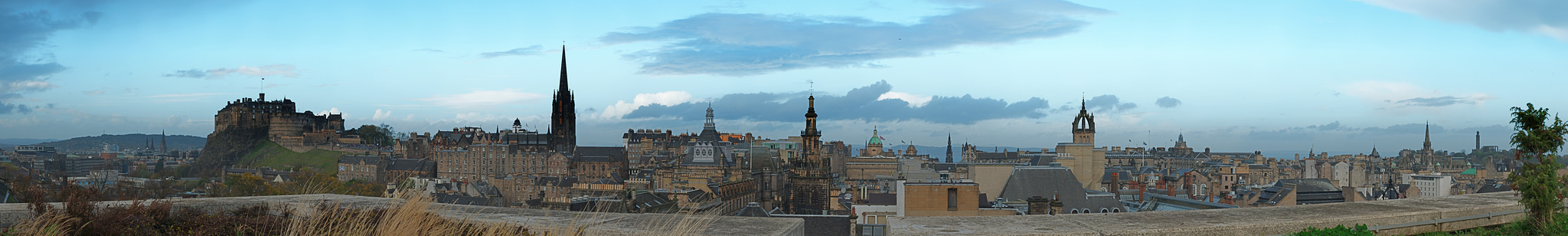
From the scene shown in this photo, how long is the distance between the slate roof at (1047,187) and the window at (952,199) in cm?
1135

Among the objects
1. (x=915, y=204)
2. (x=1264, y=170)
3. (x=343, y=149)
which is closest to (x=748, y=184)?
(x=915, y=204)

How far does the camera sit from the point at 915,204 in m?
28.4

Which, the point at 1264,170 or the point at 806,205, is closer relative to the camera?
the point at 806,205

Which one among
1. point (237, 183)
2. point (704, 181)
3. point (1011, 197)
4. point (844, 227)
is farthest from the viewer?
point (237, 183)

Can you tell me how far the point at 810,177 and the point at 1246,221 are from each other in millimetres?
63744

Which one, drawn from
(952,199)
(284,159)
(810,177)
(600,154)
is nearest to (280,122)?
(284,159)

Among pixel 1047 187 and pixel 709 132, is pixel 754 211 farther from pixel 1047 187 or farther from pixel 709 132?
pixel 709 132

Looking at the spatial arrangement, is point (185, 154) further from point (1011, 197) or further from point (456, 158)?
point (1011, 197)

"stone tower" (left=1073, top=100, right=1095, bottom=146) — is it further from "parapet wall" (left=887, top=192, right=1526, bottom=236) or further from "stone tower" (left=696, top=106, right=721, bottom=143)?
"parapet wall" (left=887, top=192, right=1526, bottom=236)

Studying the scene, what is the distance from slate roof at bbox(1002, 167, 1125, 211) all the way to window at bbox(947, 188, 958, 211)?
11.3m

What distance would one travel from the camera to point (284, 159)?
330 ft

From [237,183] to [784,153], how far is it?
4785cm

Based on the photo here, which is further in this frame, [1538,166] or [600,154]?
[600,154]

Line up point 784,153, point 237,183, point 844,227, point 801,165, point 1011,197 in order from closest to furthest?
point 844,227
point 1011,197
point 237,183
point 801,165
point 784,153
